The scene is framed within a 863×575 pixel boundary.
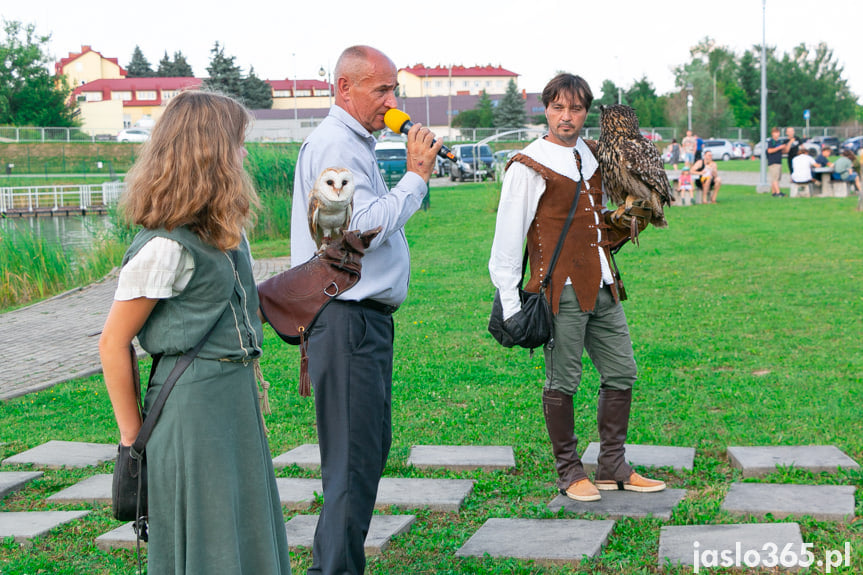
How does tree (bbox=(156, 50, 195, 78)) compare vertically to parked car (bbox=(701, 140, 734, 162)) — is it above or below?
above

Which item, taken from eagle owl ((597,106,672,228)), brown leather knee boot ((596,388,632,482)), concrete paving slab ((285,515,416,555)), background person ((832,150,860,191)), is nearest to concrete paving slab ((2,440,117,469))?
concrete paving slab ((285,515,416,555))

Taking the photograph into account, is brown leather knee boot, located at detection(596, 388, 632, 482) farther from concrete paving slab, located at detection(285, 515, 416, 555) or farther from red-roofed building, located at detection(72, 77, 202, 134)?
red-roofed building, located at detection(72, 77, 202, 134)

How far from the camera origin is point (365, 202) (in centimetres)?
331

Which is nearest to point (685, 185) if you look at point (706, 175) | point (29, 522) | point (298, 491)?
point (706, 175)

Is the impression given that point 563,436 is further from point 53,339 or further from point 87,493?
point 53,339

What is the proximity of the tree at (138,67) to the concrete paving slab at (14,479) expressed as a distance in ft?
421

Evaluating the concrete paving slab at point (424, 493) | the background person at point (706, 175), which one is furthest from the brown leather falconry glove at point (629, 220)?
the background person at point (706, 175)

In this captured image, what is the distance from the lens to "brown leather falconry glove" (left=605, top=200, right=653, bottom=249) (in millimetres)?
4594

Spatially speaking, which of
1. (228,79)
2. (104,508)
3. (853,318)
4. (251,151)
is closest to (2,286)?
(251,151)

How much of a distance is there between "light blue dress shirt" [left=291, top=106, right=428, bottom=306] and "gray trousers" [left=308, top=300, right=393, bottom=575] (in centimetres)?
12

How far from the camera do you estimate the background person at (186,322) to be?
8.87 feet

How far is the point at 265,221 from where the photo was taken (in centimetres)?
2131

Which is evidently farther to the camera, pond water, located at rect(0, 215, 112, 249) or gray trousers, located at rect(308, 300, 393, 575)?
pond water, located at rect(0, 215, 112, 249)

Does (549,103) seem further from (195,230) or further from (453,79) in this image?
(453,79)
